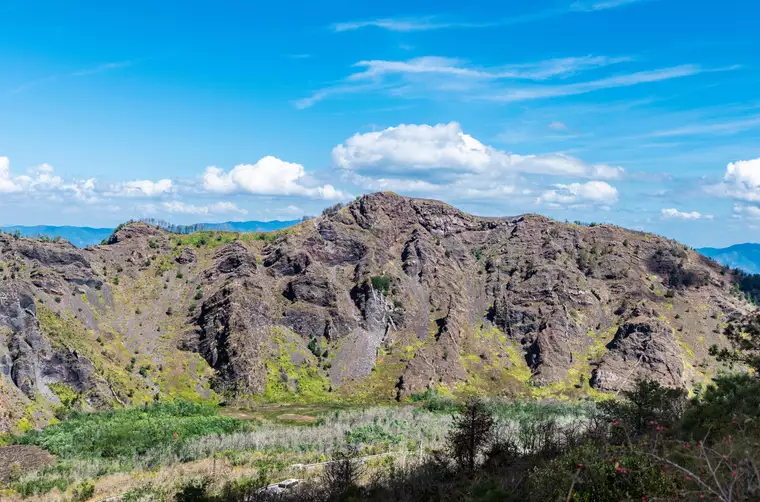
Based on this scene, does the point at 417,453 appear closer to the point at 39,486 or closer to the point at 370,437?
the point at 370,437

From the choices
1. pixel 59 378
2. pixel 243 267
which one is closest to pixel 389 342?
pixel 243 267

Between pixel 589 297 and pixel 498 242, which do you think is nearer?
pixel 589 297

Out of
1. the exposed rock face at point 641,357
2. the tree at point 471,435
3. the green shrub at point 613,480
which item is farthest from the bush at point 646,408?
the exposed rock face at point 641,357

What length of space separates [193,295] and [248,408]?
33327mm

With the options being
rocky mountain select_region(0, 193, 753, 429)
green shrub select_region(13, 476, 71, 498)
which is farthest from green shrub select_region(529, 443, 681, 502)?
rocky mountain select_region(0, 193, 753, 429)

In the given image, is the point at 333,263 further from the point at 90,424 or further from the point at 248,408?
the point at 90,424

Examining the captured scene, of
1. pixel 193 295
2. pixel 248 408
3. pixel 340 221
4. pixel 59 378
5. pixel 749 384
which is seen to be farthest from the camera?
pixel 340 221

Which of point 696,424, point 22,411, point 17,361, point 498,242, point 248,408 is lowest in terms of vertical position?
point 248,408

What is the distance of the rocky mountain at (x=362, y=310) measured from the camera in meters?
88.4

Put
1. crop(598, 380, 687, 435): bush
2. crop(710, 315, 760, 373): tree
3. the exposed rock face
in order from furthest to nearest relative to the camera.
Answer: the exposed rock face → crop(598, 380, 687, 435): bush → crop(710, 315, 760, 373): tree

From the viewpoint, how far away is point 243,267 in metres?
114

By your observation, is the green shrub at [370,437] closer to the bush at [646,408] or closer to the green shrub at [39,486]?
the bush at [646,408]

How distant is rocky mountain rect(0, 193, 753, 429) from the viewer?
3479 inches

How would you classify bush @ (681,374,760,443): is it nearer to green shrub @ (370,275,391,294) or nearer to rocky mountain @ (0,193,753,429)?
rocky mountain @ (0,193,753,429)
